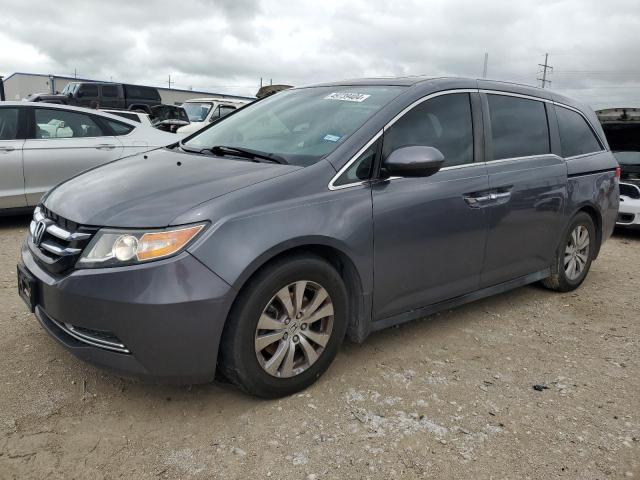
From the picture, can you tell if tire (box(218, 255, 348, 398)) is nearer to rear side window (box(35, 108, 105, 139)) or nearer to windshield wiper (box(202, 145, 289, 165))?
windshield wiper (box(202, 145, 289, 165))

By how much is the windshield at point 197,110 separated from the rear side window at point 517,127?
1194cm

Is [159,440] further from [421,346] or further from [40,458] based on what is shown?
[421,346]

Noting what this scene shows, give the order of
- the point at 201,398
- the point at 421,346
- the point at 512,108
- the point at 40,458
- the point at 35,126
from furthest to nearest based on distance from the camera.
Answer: the point at 35,126, the point at 512,108, the point at 421,346, the point at 201,398, the point at 40,458

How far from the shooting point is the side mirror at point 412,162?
2.99 metres

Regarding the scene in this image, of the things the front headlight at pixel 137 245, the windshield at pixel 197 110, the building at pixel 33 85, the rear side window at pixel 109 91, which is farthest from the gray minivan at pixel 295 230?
the building at pixel 33 85

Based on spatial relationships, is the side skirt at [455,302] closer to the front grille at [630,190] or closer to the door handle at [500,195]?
the door handle at [500,195]

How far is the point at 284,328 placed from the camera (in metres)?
2.73

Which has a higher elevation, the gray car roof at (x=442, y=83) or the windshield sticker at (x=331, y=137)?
the gray car roof at (x=442, y=83)

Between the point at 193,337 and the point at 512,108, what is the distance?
2.88m

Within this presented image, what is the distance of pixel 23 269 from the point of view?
113 inches

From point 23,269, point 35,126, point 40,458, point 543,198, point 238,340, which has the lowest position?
point 40,458

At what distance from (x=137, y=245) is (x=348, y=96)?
172 centimetres

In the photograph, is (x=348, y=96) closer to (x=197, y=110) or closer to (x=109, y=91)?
(x=197, y=110)

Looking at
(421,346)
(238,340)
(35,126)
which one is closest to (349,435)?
(238,340)
